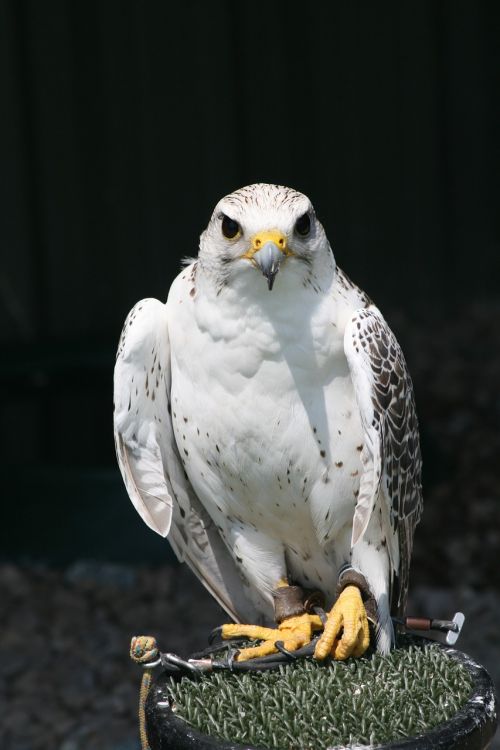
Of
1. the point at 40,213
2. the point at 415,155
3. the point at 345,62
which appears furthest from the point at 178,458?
the point at 415,155

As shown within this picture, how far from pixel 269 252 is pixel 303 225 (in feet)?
0.56

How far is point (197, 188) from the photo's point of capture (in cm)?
738

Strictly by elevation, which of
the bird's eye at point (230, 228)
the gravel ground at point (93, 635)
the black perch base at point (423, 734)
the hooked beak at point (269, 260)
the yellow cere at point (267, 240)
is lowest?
the gravel ground at point (93, 635)

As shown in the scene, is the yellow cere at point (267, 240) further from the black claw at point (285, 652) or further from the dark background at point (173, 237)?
the dark background at point (173, 237)

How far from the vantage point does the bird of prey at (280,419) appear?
2.50m

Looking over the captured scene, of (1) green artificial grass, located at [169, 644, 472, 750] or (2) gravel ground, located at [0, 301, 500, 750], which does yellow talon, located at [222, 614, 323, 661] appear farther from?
(2) gravel ground, located at [0, 301, 500, 750]

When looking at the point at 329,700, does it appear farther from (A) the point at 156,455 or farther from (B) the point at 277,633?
(A) the point at 156,455

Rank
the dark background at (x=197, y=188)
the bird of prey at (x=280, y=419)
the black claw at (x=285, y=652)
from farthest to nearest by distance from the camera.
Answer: the dark background at (x=197, y=188), the black claw at (x=285, y=652), the bird of prey at (x=280, y=419)

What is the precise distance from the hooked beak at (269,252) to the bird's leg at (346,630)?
0.83 m

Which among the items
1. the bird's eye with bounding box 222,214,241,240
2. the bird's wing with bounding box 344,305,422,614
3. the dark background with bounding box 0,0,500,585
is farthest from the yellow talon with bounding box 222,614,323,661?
the dark background with bounding box 0,0,500,585

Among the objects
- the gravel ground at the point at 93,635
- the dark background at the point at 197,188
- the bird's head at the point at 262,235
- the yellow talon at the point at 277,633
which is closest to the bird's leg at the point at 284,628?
the yellow talon at the point at 277,633

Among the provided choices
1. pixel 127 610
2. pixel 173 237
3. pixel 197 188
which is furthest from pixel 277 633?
pixel 197 188

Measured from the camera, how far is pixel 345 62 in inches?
317

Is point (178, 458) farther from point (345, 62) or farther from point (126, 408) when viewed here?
point (345, 62)
